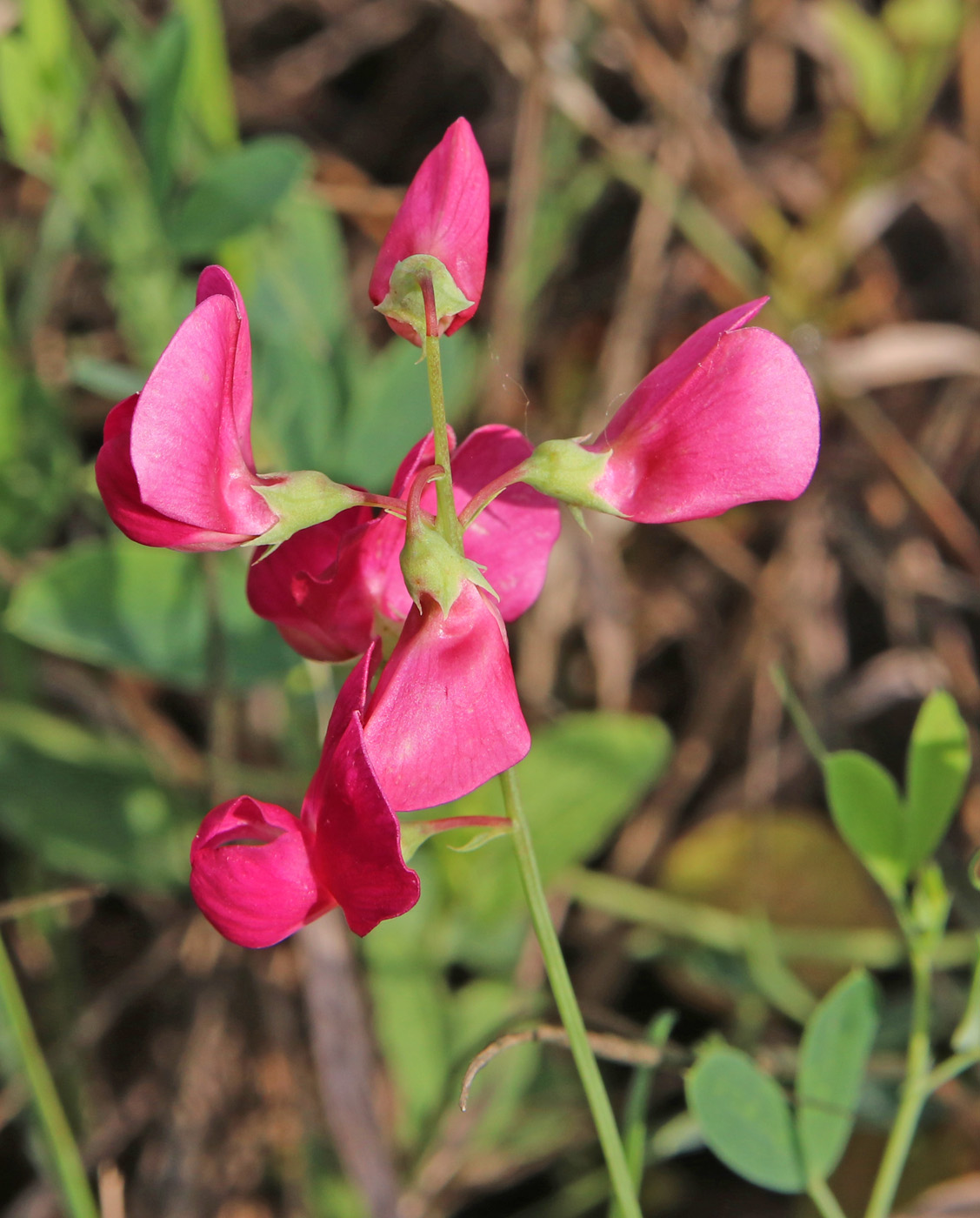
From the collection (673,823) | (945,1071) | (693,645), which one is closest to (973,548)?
(693,645)

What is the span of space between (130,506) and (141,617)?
78 centimetres

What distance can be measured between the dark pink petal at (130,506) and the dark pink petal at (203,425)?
3 centimetres

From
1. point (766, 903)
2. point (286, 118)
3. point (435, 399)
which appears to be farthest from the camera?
point (286, 118)

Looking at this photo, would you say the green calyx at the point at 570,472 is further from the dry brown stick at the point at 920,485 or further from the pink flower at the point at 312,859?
the dry brown stick at the point at 920,485

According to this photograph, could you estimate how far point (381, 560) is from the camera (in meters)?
1.07

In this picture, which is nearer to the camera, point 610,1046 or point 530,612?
point 610,1046

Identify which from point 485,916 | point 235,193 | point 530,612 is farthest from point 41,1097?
point 530,612

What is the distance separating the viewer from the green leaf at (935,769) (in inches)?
47.6

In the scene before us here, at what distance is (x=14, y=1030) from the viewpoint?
1.28m

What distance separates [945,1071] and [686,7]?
2178 mm

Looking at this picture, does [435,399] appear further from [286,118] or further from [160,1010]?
[286,118]

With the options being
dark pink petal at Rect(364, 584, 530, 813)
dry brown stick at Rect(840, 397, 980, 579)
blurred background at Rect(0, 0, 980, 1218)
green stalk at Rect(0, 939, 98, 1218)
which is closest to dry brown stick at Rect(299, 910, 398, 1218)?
blurred background at Rect(0, 0, 980, 1218)

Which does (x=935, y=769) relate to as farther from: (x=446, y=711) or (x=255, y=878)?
(x=255, y=878)

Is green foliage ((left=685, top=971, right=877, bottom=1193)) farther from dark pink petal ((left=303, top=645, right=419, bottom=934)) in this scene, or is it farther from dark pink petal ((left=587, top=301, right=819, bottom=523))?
dark pink petal ((left=587, top=301, right=819, bottom=523))
